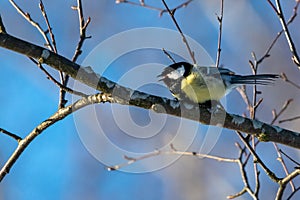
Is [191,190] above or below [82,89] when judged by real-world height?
above

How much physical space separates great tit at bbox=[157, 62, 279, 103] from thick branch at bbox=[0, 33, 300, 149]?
435mm

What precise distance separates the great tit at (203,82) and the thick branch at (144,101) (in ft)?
1.43

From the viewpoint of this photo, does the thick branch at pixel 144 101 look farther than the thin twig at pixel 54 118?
No

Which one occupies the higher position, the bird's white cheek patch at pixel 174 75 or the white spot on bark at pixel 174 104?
the bird's white cheek patch at pixel 174 75

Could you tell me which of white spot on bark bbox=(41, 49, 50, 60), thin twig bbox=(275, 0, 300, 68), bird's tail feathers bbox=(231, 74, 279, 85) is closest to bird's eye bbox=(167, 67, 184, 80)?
bird's tail feathers bbox=(231, 74, 279, 85)

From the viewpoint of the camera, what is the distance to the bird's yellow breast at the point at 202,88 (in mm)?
1787

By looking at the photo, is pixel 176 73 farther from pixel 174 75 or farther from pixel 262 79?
pixel 262 79

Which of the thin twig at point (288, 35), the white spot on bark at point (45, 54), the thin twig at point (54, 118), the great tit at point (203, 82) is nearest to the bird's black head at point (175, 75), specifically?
the great tit at point (203, 82)

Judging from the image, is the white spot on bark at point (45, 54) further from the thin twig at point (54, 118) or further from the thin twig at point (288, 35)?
the thin twig at point (288, 35)

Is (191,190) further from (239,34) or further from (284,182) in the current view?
(284,182)

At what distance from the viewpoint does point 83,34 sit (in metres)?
1.39

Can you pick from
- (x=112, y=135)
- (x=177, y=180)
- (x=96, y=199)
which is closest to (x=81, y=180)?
(x=96, y=199)

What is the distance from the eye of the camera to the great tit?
179cm

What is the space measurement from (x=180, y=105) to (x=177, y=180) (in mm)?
3021
